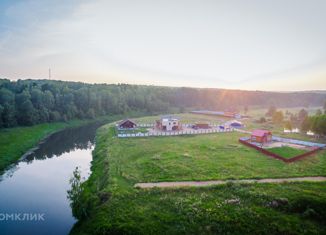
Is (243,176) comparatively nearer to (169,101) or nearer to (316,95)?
(169,101)

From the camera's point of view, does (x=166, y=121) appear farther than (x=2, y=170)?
Yes

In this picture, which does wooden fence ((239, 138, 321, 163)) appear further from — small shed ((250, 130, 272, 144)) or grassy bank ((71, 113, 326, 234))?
small shed ((250, 130, 272, 144))

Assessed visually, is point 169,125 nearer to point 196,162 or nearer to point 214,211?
point 196,162

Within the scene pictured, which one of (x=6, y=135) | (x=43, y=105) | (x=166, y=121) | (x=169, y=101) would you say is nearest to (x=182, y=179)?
(x=166, y=121)

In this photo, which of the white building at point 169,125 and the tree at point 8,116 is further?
the tree at point 8,116

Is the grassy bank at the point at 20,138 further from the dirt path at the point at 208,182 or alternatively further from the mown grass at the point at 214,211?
the mown grass at the point at 214,211

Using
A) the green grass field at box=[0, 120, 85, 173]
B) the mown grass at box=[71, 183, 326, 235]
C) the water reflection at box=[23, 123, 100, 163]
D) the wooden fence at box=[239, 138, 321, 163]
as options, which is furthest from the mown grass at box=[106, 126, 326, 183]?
the green grass field at box=[0, 120, 85, 173]

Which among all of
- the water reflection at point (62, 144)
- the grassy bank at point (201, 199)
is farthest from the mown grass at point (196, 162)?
the water reflection at point (62, 144)
